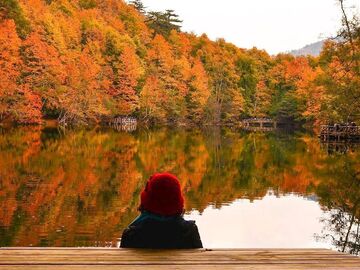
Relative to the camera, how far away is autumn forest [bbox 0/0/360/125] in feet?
→ 157

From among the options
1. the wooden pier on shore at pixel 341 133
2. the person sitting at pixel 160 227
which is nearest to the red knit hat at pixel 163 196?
the person sitting at pixel 160 227

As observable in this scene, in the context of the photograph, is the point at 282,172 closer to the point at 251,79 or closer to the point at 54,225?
the point at 54,225

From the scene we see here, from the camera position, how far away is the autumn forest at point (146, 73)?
47.9 meters

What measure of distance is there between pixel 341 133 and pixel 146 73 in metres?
35.3

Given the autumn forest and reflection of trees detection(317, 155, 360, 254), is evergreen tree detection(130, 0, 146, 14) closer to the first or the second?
the autumn forest

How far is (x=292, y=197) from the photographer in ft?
66.4

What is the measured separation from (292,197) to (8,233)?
11162 mm

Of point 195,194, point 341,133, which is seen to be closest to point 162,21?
point 341,133


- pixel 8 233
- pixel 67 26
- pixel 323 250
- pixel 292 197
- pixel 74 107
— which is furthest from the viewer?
pixel 67 26

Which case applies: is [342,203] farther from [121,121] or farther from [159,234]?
[121,121]

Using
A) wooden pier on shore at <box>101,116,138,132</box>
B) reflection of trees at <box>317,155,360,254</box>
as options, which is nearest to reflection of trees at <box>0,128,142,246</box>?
reflection of trees at <box>317,155,360,254</box>

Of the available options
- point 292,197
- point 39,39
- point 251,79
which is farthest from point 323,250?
point 251,79

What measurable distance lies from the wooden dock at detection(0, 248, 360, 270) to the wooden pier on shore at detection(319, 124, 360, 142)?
42898 millimetres

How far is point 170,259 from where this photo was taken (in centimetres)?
372
